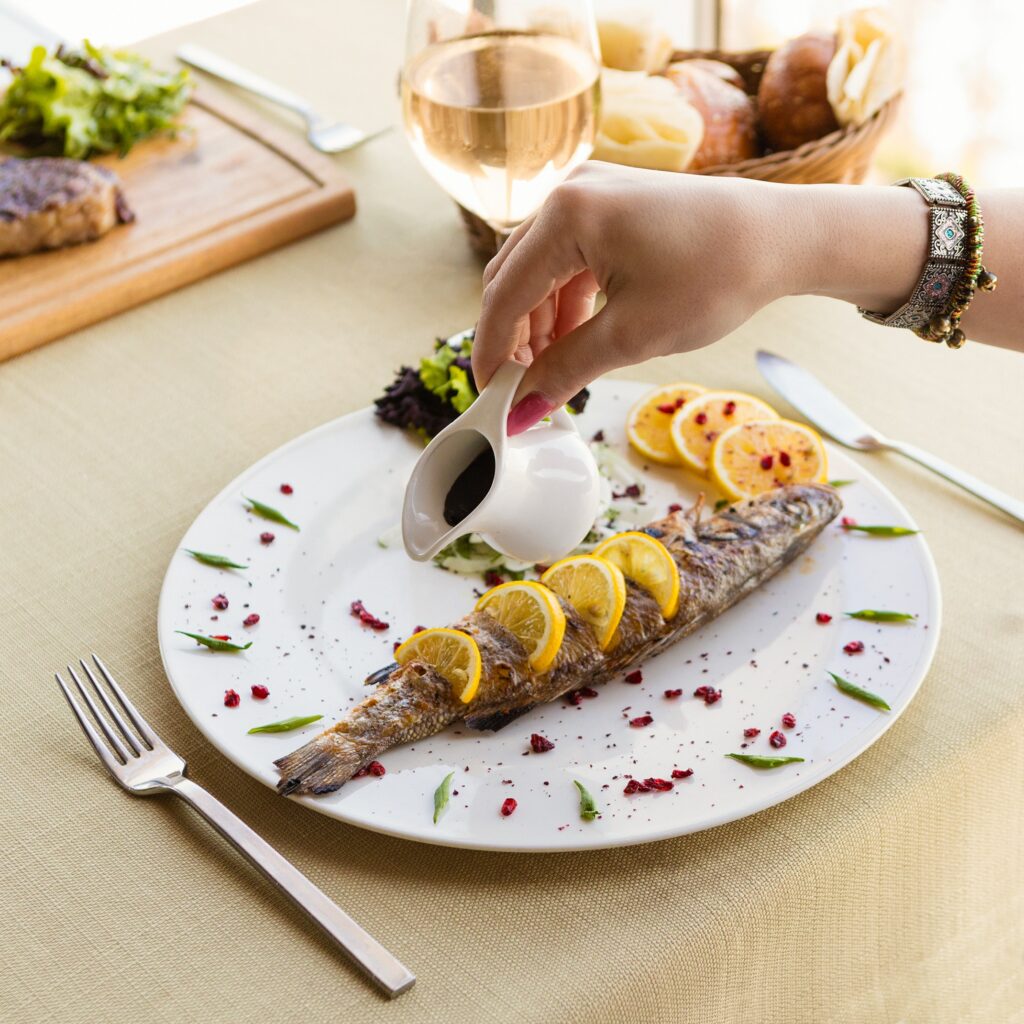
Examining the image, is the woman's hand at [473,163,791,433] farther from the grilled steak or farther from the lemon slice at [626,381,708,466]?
the grilled steak

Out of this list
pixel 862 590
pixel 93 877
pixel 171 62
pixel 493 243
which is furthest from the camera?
pixel 171 62

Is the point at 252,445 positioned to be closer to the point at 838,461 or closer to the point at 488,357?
the point at 488,357

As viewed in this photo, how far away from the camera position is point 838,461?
5.21 ft

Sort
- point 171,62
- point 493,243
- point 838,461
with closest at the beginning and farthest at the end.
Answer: point 838,461 < point 493,243 < point 171,62

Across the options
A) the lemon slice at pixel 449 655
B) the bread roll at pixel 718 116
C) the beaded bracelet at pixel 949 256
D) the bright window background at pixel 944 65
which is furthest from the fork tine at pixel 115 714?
the bright window background at pixel 944 65

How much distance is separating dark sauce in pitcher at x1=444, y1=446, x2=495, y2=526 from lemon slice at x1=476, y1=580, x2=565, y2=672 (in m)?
0.10

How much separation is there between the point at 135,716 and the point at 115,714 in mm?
25

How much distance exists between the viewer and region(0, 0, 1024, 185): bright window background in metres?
4.07

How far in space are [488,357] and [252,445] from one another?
22.0 inches

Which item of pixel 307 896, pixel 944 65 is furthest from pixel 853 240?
pixel 944 65

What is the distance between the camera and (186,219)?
7.09 ft

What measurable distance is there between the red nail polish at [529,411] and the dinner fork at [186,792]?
50 centimetres

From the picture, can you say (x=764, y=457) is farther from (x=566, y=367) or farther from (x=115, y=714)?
(x=115, y=714)

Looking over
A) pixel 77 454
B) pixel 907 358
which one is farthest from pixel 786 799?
pixel 77 454
